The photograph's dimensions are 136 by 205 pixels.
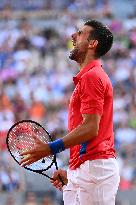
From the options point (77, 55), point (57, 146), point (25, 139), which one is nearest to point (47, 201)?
point (25, 139)

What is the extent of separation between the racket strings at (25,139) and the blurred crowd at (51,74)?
17.9 feet

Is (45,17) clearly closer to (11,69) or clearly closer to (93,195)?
(11,69)

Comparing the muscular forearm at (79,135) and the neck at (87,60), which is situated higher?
the neck at (87,60)

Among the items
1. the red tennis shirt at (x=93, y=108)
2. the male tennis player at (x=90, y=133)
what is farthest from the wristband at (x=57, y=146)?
the red tennis shirt at (x=93, y=108)

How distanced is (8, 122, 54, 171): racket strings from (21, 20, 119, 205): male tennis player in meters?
0.21

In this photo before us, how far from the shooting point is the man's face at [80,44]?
470 cm

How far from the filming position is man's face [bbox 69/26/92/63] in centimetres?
470

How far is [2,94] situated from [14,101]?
26cm

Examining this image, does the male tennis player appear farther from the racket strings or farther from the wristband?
the racket strings

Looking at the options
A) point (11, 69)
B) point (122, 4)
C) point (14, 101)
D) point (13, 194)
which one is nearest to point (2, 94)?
point (14, 101)

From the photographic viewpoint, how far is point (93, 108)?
14.5 ft

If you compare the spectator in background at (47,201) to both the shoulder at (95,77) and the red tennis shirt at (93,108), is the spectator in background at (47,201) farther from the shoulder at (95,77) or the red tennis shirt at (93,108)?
the shoulder at (95,77)

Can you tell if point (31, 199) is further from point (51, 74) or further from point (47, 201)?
point (51, 74)

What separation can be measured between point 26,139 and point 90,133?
0.61 metres
